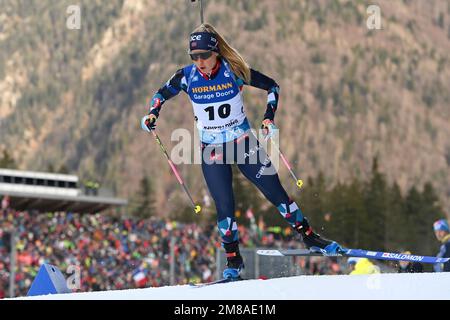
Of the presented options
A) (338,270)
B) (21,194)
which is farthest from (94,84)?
(338,270)

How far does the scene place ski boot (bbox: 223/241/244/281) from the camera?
22.5ft

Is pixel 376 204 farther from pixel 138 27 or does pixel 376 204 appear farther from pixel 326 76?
pixel 138 27

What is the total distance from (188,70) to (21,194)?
42.2 metres

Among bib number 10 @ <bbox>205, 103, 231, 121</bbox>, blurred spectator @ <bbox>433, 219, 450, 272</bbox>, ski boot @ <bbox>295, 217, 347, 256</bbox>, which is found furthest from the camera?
blurred spectator @ <bbox>433, 219, 450, 272</bbox>

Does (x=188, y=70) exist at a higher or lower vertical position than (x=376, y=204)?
higher

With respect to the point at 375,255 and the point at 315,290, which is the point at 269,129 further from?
the point at 315,290

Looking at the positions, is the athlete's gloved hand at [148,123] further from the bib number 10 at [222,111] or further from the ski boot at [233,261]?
the ski boot at [233,261]

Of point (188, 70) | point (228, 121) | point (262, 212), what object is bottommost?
point (262, 212)

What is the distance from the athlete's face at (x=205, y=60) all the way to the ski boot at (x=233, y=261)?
4.71 ft

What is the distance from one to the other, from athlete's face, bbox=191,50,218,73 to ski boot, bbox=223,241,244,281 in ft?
4.71

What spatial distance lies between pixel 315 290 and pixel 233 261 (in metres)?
2.10

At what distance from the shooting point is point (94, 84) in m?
189

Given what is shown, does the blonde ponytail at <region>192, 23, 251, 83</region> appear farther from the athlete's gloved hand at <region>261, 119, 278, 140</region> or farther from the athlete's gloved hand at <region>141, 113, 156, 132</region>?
the athlete's gloved hand at <region>141, 113, 156, 132</region>

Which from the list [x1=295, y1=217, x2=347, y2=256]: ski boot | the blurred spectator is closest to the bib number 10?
[x1=295, y1=217, x2=347, y2=256]: ski boot
